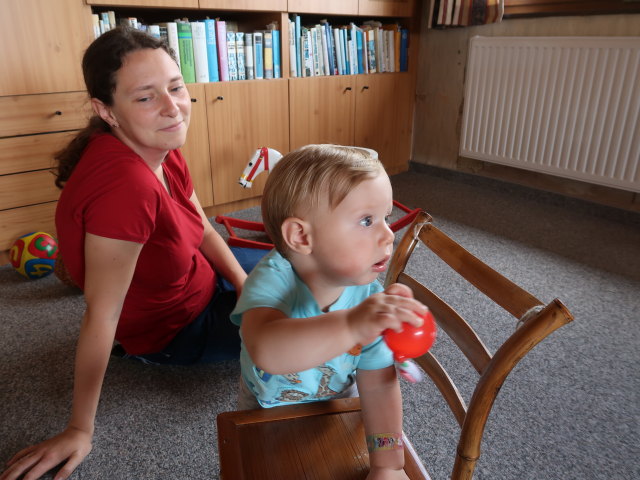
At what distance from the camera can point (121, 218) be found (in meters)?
0.99

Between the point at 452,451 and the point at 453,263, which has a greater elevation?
the point at 453,263

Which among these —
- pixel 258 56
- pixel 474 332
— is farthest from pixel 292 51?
pixel 474 332

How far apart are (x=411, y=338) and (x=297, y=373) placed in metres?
0.29

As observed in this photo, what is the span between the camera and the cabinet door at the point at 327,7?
269 centimetres

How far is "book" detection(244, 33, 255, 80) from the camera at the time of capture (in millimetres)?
2596

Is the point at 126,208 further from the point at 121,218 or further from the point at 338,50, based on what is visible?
the point at 338,50

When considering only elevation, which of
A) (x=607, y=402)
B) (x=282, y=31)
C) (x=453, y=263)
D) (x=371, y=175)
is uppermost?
(x=282, y=31)

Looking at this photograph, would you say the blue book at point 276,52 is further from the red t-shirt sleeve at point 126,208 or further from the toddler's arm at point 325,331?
the toddler's arm at point 325,331

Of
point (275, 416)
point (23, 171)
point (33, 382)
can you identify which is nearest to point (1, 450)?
point (33, 382)

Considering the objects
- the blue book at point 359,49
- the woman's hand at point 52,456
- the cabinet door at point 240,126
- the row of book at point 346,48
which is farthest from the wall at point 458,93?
the woman's hand at point 52,456

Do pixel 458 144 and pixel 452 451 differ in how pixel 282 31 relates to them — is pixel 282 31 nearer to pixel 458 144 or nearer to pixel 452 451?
pixel 458 144

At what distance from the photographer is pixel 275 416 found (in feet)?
2.22

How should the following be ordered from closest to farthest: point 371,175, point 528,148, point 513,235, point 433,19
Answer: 1. point 371,175
2. point 513,235
3. point 528,148
4. point 433,19

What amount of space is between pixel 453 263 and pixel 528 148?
2.50 metres
